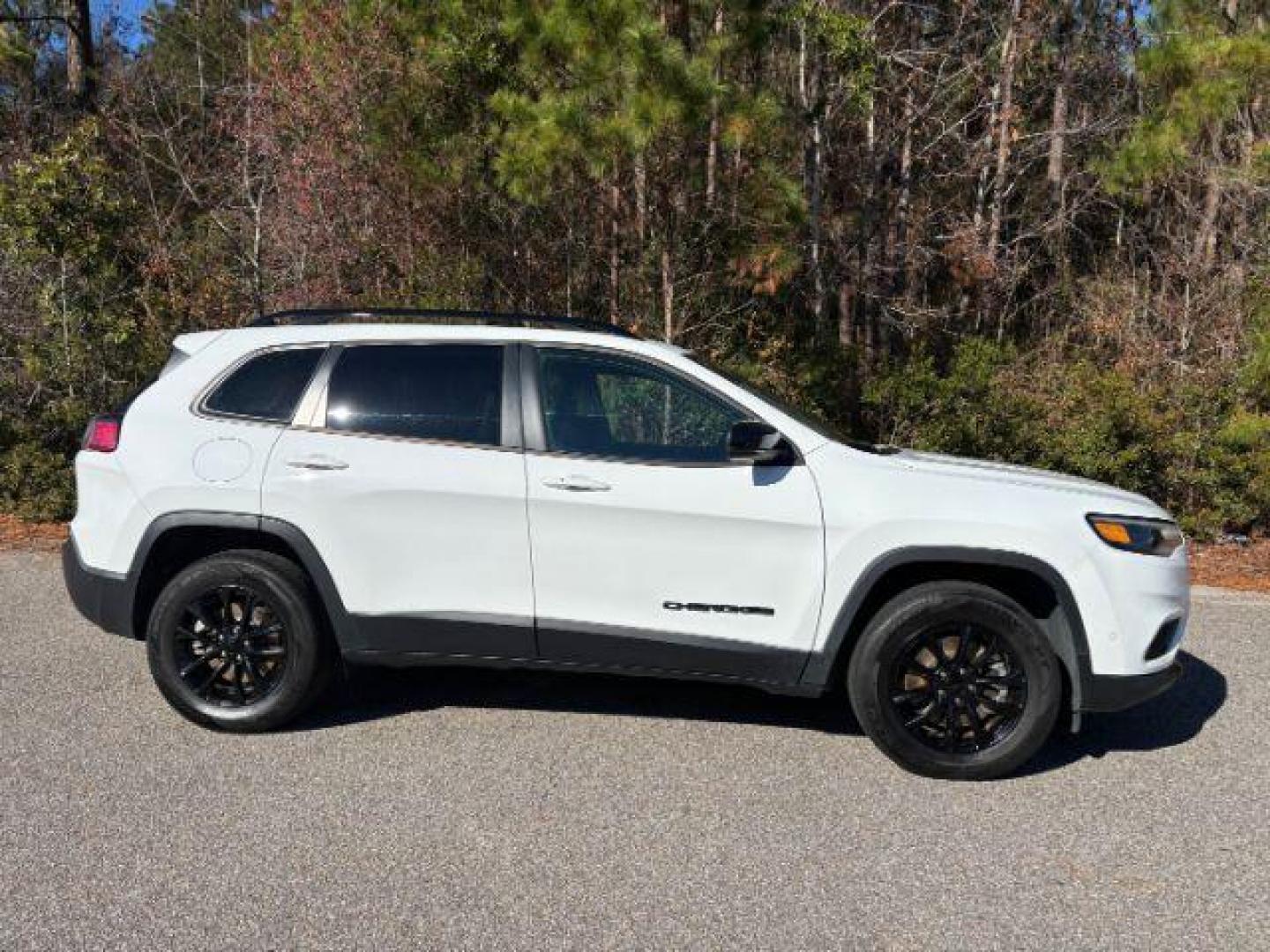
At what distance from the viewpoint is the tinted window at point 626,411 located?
4.50m

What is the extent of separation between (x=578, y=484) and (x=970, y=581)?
1640 millimetres

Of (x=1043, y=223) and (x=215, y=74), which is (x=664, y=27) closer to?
(x=1043, y=223)

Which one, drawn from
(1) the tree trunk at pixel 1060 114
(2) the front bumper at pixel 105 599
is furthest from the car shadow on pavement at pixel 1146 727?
(1) the tree trunk at pixel 1060 114

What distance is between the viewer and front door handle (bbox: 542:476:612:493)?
4.41 m

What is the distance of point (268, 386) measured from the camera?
4797 mm

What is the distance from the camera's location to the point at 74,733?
15.4 ft

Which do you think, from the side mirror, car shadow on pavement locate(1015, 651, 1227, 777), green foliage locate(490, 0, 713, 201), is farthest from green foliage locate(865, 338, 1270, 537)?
A: the side mirror

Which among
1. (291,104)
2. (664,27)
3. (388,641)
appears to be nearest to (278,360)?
(388,641)

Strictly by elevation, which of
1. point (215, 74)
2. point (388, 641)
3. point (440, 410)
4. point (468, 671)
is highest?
point (215, 74)

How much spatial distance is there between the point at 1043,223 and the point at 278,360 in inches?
517

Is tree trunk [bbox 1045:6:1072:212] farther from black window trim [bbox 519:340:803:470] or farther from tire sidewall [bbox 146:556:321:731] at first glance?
tire sidewall [bbox 146:556:321:731]

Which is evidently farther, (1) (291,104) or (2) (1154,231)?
(2) (1154,231)

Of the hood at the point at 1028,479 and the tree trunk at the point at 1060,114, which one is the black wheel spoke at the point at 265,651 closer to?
the hood at the point at 1028,479

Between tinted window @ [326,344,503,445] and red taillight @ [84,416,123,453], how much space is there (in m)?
0.98
